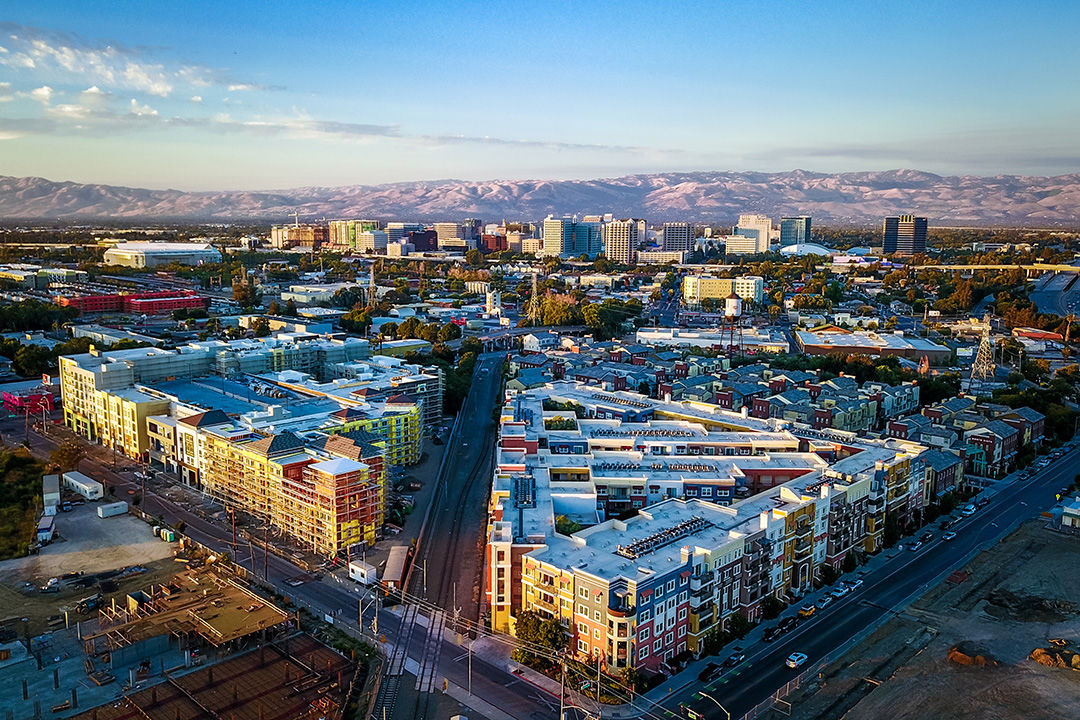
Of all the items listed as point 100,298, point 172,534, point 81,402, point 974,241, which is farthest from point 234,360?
point 974,241

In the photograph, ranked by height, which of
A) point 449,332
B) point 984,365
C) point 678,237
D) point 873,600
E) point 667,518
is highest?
point 678,237

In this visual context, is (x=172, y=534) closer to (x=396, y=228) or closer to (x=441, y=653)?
(x=441, y=653)

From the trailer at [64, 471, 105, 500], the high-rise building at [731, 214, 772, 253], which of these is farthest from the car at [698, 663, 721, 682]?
the high-rise building at [731, 214, 772, 253]

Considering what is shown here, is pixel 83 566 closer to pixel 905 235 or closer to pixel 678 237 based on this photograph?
pixel 678 237

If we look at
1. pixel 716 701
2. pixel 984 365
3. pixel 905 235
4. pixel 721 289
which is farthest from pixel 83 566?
pixel 905 235

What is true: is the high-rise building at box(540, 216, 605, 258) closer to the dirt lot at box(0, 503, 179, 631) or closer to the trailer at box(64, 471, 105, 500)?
the trailer at box(64, 471, 105, 500)

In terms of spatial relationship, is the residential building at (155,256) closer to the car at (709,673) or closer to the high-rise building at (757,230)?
the high-rise building at (757,230)
